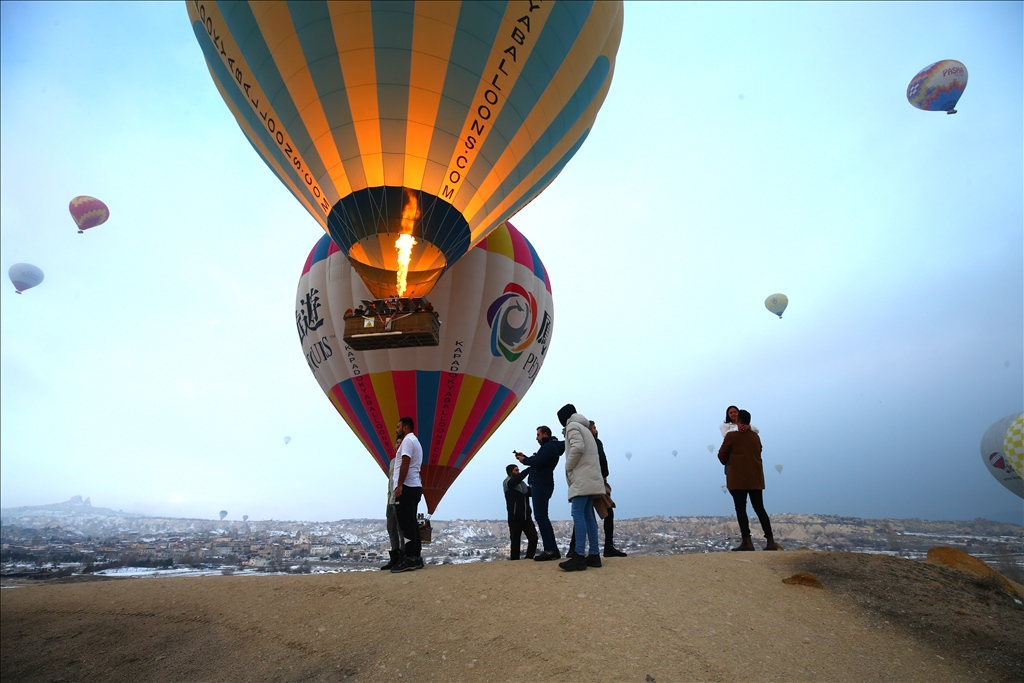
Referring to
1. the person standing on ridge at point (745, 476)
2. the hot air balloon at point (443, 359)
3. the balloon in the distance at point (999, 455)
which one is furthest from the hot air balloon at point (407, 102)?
the balloon in the distance at point (999, 455)

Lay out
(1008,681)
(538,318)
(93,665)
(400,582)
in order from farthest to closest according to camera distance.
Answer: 1. (538,318)
2. (400,582)
3. (93,665)
4. (1008,681)

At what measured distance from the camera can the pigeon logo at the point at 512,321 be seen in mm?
11914

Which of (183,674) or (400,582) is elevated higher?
(400,582)

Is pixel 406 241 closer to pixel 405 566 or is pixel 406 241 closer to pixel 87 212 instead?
pixel 405 566

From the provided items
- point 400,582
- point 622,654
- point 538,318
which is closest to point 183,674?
point 400,582

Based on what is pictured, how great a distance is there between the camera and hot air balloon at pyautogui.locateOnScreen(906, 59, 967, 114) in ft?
67.5

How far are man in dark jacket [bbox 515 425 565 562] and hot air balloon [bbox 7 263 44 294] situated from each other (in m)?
32.3

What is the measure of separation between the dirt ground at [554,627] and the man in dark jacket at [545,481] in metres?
0.59

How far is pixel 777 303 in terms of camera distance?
26.5 meters

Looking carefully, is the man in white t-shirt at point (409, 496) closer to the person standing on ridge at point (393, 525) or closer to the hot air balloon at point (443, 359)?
the person standing on ridge at point (393, 525)

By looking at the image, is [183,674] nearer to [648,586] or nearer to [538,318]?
[648,586]

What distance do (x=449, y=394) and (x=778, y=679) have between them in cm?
932

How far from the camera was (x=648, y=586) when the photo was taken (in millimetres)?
4180

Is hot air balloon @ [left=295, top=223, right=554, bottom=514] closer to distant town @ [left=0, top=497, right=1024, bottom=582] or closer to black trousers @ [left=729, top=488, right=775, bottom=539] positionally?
distant town @ [left=0, top=497, right=1024, bottom=582]
